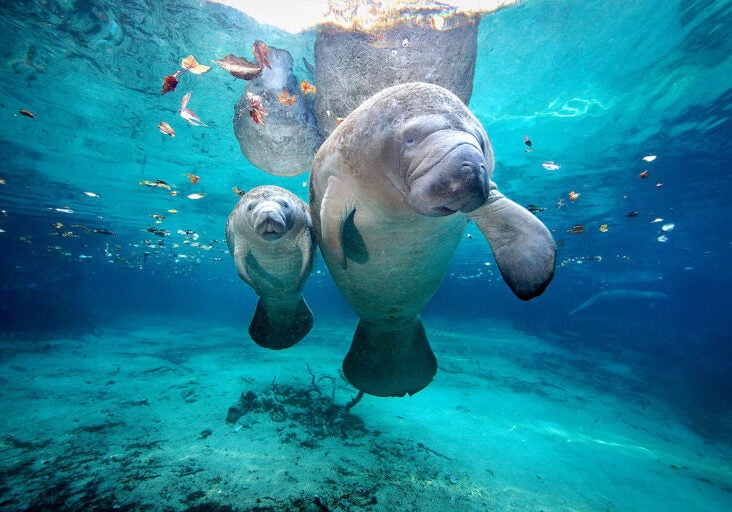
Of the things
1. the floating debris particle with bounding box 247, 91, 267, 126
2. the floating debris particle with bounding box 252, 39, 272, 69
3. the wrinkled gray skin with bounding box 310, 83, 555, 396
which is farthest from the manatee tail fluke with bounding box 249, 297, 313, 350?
the floating debris particle with bounding box 252, 39, 272, 69

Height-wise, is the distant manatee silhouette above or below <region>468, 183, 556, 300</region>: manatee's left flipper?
above

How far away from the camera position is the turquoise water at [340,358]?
15.5 feet

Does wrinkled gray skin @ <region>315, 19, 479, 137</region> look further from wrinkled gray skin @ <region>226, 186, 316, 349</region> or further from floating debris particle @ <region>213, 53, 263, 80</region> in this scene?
wrinkled gray skin @ <region>226, 186, 316, 349</region>

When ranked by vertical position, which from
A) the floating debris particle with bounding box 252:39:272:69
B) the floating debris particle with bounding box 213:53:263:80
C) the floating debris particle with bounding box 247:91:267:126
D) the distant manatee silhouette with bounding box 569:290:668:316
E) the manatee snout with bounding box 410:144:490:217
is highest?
the floating debris particle with bounding box 252:39:272:69

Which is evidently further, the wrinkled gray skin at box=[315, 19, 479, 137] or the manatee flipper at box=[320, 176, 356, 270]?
the wrinkled gray skin at box=[315, 19, 479, 137]

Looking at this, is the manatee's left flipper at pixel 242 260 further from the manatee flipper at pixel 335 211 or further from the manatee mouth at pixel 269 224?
the manatee flipper at pixel 335 211

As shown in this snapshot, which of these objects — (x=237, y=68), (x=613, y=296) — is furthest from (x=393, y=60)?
(x=613, y=296)

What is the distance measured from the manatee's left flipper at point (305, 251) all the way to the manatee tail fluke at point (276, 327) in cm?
67

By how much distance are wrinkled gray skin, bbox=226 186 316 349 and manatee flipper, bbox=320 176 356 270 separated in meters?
1.00

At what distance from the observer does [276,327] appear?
4703 millimetres

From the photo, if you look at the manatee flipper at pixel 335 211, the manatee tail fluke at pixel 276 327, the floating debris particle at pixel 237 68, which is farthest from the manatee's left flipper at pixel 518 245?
the floating debris particle at pixel 237 68

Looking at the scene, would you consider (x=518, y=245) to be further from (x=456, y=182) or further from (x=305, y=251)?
(x=305, y=251)

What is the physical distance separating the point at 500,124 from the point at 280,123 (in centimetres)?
777

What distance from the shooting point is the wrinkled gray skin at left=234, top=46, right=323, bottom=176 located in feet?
21.6
